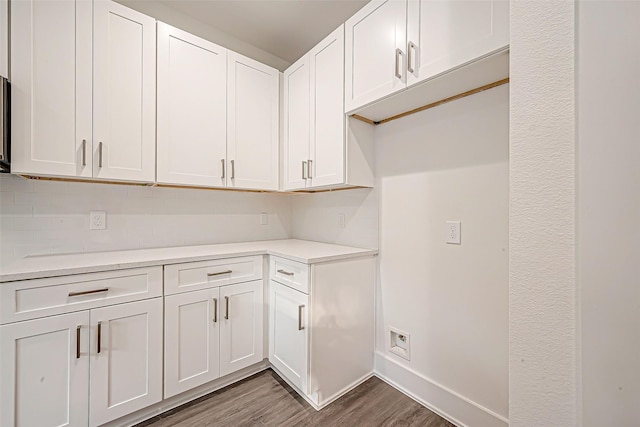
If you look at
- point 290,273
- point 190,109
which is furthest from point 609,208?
point 190,109

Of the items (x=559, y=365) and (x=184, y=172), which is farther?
(x=184, y=172)

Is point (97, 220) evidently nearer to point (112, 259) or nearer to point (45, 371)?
point (112, 259)

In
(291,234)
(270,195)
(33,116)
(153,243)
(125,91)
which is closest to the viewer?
(33,116)

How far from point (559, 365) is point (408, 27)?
1508 mm

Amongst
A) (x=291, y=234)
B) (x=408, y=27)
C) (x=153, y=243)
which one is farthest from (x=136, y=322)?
(x=408, y=27)

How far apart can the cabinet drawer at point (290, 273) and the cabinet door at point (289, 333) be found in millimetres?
38

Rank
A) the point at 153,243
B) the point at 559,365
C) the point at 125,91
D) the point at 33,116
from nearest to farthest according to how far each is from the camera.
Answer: the point at 559,365
the point at 33,116
the point at 125,91
the point at 153,243

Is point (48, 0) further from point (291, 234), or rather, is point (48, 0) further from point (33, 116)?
point (291, 234)

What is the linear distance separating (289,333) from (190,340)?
1.98 ft

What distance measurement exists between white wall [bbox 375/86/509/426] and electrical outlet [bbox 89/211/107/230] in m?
1.89

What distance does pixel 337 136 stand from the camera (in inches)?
70.4

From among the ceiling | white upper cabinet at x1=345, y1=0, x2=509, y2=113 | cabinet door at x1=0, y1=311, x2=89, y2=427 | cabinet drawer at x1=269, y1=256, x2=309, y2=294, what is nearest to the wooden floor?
cabinet door at x1=0, y1=311, x2=89, y2=427

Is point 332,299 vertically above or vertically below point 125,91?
below

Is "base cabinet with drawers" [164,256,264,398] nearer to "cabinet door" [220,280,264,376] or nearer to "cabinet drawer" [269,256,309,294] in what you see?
"cabinet door" [220,280,264,376]
